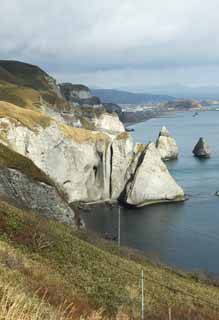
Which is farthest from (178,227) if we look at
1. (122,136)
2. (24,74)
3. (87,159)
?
(24,74)

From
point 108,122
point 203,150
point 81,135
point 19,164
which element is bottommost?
point 203,150

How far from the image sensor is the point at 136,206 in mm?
79625

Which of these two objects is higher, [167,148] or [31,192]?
[31,192]

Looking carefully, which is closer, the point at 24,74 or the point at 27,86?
the point at 27,86

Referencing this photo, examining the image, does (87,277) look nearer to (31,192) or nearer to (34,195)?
(34,195)

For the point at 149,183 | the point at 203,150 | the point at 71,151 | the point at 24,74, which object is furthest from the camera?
the point at 24,74

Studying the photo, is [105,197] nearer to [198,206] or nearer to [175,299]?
[198,206]

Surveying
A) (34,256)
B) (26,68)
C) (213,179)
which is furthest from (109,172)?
(26,68)

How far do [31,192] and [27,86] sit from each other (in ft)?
357

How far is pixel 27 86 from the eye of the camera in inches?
5787

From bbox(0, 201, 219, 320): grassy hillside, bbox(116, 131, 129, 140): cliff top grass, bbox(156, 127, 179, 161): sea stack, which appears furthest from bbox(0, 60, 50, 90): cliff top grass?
bbox(0, 201, 219, 320): grassy hillside

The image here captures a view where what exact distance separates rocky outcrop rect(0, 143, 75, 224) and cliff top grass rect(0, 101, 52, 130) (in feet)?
93.0

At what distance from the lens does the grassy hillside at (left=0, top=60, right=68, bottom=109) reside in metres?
104

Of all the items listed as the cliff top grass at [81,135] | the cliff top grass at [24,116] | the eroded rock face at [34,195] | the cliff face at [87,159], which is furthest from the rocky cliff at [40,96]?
the eroded rock face at [34,195]
